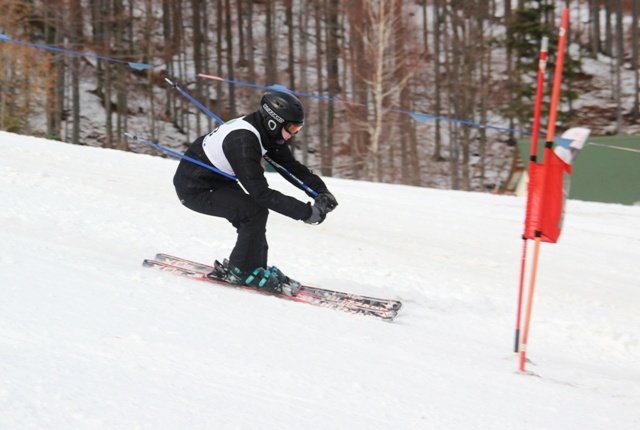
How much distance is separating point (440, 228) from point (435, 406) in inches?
273

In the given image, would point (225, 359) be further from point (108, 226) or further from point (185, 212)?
point (185, 212)

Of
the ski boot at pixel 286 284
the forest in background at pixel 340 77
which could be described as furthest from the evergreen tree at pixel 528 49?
the ski boot at pixel 286 284

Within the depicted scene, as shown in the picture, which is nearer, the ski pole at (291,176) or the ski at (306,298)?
the ski at (306,298)

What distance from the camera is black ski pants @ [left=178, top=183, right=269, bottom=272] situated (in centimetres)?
598

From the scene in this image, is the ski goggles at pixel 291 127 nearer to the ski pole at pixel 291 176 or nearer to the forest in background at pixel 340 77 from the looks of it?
the ski pole at pixel 291 176

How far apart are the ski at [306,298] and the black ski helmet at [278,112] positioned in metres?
1.21

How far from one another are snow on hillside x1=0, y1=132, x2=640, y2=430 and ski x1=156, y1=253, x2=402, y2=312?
191mm

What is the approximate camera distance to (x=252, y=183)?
5609mm

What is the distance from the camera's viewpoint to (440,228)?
1053 cm

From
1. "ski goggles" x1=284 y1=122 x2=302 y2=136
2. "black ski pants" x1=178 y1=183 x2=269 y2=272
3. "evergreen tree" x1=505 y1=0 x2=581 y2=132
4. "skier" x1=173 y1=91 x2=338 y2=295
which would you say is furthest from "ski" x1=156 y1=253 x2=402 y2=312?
"evergreen tree" x1=505 y1=0 x2=581 y2=132

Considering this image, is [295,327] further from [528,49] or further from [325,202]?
[528,49]

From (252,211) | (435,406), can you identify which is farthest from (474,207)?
(435,406)

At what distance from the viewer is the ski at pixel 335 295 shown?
19.5 feet

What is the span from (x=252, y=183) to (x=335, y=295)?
117 centimetres
